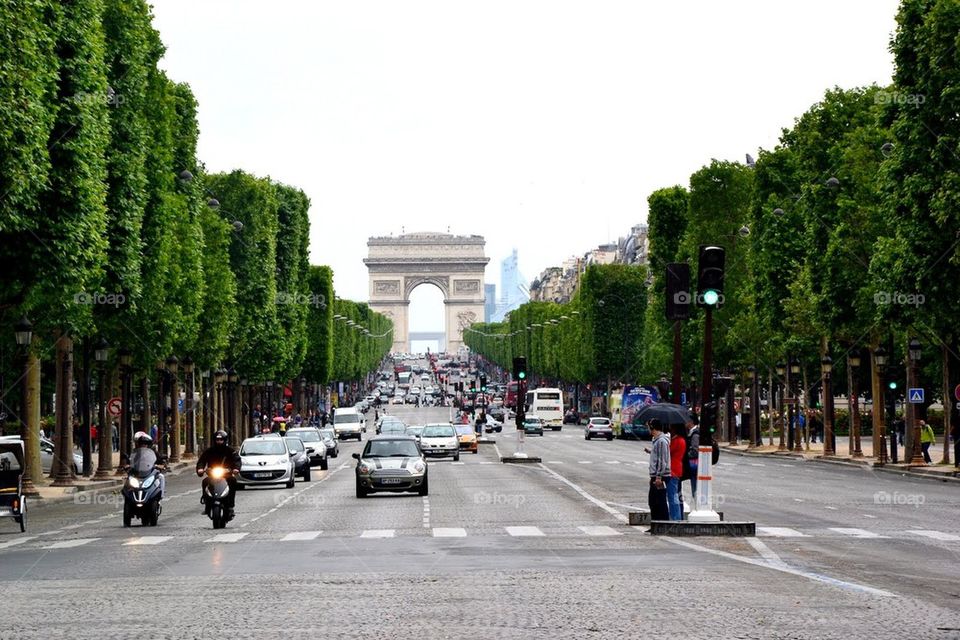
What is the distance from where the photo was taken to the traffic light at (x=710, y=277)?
24.2 m

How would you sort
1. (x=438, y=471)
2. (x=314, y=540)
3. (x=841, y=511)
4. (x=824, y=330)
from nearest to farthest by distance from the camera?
(x=314, y=540) → (x=841, y=511) → (x=438, y=471) → (x=824, y=330)

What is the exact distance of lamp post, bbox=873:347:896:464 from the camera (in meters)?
61.0

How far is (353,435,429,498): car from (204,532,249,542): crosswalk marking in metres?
12.9

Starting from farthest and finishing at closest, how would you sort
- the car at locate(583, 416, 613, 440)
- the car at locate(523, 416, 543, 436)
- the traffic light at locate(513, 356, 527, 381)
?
1. the car at locate(523, 416, 543, 436)
2. the car at locate(583, 416, 613, 440)
3. the traffic light at locate(513, 356, 527, 381)

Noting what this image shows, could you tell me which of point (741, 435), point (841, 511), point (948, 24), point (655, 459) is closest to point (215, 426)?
point (741, 435)

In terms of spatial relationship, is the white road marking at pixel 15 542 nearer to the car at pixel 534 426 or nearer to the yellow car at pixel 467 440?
the yellow car at pixel 467 440

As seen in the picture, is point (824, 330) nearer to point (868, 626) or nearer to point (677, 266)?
point (677, 266)

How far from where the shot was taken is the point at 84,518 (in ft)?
116

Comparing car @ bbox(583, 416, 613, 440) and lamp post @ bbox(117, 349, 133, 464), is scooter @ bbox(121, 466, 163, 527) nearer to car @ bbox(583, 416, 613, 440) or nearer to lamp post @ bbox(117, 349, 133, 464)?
lamp post @ bbox(117, 349, 133, 464)

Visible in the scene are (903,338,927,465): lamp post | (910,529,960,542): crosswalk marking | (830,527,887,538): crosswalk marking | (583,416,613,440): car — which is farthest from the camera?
(583,416,613,440): car

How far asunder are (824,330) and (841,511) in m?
31.7

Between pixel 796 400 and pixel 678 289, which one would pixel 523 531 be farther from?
pixel 796 400

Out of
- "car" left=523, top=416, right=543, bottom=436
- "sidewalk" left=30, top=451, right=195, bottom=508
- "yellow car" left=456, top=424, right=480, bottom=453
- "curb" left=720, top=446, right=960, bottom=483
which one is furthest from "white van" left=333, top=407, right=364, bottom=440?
"sidewalk" left=30, top=451, right=195, bottom=508

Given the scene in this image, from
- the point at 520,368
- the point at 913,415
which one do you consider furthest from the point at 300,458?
the point at 913,415
